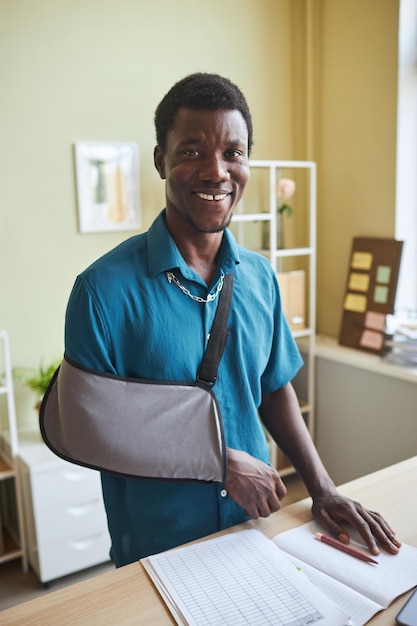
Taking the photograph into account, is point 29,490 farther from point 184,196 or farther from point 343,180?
point 343,180

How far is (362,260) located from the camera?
117 inches

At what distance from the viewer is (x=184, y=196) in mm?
1160

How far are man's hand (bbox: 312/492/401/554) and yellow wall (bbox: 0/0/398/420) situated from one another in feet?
5.91

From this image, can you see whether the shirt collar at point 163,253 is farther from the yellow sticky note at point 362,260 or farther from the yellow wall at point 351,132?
the yellow wall at point 351,132

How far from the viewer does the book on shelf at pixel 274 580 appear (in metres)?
0.90

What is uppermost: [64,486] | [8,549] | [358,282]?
[358,282]

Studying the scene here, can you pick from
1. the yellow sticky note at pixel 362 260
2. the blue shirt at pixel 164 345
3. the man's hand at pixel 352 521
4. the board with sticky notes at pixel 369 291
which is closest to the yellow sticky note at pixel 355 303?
the board with sticky notes at pixel 369 291

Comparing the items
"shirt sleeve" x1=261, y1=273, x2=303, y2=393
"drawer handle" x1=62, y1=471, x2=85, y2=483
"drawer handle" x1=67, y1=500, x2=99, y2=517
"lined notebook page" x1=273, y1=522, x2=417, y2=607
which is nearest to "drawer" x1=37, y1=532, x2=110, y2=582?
"drawer handle" x1=67, y1=500, x2=99, y2=517

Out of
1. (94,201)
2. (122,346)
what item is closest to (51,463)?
(94,201)

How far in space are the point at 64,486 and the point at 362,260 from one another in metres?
1.75

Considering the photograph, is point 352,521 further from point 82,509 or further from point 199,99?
point 82,509

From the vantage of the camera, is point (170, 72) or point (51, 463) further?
point (170, 72)

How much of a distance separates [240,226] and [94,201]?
0.80 meters

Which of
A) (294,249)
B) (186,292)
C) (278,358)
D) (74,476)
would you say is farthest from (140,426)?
(294,249)
